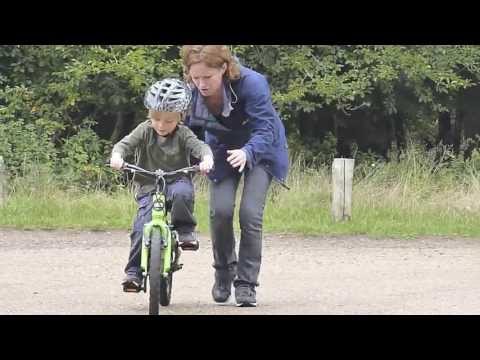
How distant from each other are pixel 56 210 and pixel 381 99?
29.4 ft

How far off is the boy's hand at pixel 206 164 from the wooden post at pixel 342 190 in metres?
6.58

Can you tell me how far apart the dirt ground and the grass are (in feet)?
1.66

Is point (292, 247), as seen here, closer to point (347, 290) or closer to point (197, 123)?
point (347, 290)

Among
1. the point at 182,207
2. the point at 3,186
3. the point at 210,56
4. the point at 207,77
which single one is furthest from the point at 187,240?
the point at 3,186

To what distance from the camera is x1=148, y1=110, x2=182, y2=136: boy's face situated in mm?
6383

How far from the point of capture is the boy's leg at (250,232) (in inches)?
274

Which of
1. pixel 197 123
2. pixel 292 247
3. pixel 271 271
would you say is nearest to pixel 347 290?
pixel 271 271

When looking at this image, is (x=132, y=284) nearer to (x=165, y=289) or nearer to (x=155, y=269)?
(x=155, y=269)

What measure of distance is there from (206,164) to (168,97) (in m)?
0.47

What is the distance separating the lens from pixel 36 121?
19.2 metres

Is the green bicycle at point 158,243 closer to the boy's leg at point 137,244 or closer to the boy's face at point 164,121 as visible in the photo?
the boy's leg at point 137,244

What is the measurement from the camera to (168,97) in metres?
6.34

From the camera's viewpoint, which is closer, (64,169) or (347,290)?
(347,290)

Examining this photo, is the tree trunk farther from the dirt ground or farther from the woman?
the woman
